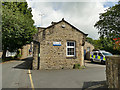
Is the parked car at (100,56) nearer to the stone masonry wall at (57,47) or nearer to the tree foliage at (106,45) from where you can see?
the tree foliage at (106,45)

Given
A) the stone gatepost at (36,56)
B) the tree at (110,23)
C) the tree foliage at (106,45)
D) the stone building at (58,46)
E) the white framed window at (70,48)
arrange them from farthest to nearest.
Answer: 1. the white framed window at (70,48)
2. the stone building at (58,46)
3. the stone gatepost at (36,56)
4. the tree foliage at (106,45)
5. the tree at (110,23)

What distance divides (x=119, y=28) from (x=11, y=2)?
1928cm

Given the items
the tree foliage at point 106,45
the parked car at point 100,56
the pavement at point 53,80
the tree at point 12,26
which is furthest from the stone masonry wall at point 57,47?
the tree at point 12,26

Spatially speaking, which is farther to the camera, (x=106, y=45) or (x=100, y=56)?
(x=106, y=45)

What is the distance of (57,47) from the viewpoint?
12.0 m

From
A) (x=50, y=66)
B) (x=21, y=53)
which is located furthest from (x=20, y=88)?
(x=21, y=53)

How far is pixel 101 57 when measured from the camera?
16859 millimetres

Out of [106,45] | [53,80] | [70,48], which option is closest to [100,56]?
[70,48]

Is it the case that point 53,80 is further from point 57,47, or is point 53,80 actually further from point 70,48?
point 70,48

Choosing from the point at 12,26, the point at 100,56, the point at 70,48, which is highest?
the point at 12,26

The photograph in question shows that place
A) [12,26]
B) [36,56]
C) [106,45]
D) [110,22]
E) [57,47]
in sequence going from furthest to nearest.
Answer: [106,45]
[12,26]
[57,47]
[36,56]
[110,22]

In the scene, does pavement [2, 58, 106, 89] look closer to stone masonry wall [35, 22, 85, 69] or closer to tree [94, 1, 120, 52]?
stone masonry wall [35, 22, 85, 69]

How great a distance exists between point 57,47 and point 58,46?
15 centimetres

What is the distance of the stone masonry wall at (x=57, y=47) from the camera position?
11.6m
